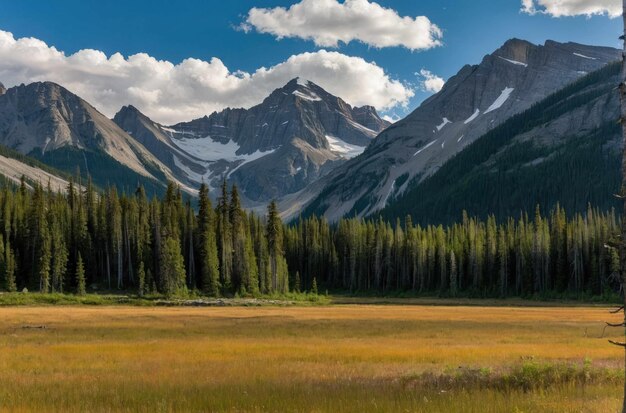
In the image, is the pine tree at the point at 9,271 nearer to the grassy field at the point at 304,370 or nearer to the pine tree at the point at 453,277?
the grassy field at the point at 304,370

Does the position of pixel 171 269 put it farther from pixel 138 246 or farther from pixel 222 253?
pixel 138 246

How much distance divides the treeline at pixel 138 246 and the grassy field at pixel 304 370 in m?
57.1

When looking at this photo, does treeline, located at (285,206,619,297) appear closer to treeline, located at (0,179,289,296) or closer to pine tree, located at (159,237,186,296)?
treeline, located at (0,179,289,296)

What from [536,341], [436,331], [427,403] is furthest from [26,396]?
[436,331]

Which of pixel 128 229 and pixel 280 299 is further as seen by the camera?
pixel 128 229

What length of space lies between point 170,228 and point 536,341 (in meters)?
78.0

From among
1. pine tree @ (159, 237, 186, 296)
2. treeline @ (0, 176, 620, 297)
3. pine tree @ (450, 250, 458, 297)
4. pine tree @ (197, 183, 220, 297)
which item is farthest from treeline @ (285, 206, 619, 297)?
pine tree @ (159, 237, 186, 296)

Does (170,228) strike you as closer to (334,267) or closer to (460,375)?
(334,267)

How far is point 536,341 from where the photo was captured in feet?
116

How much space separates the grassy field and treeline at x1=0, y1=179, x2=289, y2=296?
57.1 meters

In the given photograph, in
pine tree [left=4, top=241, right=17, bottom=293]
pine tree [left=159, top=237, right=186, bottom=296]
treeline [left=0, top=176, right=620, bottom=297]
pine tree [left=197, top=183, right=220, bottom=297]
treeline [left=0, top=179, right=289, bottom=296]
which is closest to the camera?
pine tree [left=4, top=241, right=17, bottom=293]

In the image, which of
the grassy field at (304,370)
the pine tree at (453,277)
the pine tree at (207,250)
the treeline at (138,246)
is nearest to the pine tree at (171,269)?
the treeline at (138,246)

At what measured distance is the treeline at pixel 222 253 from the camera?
3930 inches

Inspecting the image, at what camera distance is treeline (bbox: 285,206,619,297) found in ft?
379
